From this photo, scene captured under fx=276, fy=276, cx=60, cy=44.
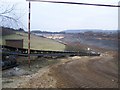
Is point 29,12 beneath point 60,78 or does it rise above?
above

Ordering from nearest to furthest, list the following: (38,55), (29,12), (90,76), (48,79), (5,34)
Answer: (48,79) → (90,76) → (29,12) → (38,55) → (5,34)

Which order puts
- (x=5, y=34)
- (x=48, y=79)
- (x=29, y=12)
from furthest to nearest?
1. (x=5, y=34)
2. (x=29, y=12)
3. (x=48, y=79)

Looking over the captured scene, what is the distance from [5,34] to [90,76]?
21.0m

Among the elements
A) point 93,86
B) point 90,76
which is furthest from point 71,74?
point 93,86

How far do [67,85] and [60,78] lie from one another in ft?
7.41

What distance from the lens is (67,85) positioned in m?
14.7

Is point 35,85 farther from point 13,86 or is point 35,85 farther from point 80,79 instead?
point 80,79

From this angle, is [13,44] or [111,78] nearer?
[111,78]

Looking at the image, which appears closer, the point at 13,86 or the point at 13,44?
the point at 13,86

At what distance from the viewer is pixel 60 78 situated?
666 inches

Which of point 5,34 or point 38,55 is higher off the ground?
point 5,34

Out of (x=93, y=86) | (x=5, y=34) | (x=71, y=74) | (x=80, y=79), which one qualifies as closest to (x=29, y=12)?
(x=71, y=74)

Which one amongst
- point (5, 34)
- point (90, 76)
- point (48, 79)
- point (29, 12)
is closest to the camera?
point (48, 79)

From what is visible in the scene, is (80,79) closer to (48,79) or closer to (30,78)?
(48,79)
